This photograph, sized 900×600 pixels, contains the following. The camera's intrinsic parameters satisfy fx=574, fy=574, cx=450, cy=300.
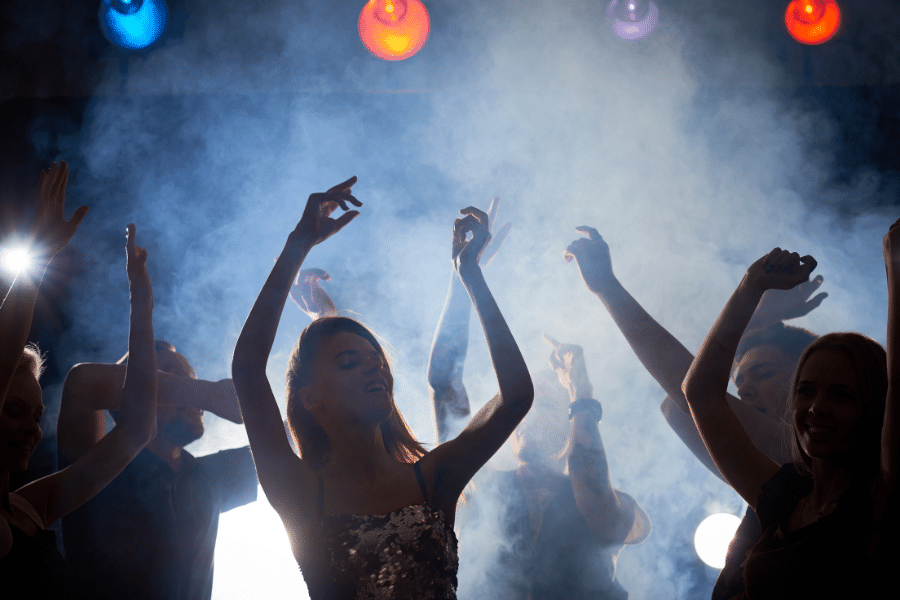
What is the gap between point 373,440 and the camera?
1.59 metres

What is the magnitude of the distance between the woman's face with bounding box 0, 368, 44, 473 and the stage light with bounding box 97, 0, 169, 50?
2.57 metres

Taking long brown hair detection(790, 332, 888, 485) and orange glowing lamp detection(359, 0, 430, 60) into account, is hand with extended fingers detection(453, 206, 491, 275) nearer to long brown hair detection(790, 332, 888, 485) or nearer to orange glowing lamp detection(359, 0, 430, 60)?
long brown hair detection(790, 332, 888, 485)

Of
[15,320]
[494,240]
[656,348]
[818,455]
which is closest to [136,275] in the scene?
[15,320]

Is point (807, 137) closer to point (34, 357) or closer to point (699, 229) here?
point (699, 229)

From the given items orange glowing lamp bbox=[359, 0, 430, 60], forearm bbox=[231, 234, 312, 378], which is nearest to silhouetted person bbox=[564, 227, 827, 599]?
forearm bbox=[231, 234, 312, 378]

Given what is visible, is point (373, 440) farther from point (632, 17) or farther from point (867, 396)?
point (632, 17)

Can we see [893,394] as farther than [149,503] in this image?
No

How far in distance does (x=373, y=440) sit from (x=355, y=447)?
0.06 meters

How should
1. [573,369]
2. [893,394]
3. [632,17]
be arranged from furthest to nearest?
[632,17], [573,369], [893,394]

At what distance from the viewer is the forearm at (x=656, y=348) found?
1605 millimetres

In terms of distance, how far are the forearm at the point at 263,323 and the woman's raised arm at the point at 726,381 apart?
40.2 inches

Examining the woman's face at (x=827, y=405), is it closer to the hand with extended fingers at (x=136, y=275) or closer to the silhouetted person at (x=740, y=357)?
the silhouetted person at (x=740, y=357)

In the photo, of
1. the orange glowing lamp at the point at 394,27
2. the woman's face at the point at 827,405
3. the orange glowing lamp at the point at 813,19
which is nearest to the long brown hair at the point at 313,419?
the woman's face at the point at 827,405

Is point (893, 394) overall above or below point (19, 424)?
below
